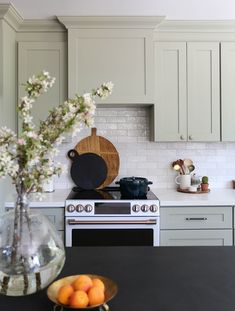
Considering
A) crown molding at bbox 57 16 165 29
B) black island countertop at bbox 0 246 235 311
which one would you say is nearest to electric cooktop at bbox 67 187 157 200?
black island countertop at bbox 0 246 235 311

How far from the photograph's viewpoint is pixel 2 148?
36.5 inches

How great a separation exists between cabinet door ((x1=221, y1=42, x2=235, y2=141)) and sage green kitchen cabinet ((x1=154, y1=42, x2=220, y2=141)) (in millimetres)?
45

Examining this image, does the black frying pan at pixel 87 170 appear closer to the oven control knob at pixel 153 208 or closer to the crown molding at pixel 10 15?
the oven control knob at pixel 153 208

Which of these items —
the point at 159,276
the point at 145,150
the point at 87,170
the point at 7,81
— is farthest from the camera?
the point at 145,150

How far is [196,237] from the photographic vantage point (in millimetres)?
2777

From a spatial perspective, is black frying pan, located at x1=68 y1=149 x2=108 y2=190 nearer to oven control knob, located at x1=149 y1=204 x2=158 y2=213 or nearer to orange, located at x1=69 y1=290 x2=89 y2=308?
oven control knob, located at x1=149 y1=204 x2=158 y2=213

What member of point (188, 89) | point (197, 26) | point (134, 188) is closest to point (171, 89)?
point (188, 89)

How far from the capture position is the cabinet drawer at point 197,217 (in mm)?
2758

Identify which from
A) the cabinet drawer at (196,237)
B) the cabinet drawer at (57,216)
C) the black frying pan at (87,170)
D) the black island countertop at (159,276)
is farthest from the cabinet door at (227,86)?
the black island countertop at (159,276)

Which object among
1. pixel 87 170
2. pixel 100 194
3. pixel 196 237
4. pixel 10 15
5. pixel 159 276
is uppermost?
pixel 10 15

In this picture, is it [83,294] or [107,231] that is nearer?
[83,294]

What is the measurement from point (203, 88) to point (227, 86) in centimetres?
22

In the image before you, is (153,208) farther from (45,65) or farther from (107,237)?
(45,65)

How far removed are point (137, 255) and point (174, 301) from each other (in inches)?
17.2
